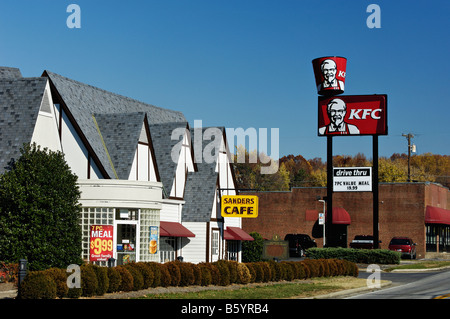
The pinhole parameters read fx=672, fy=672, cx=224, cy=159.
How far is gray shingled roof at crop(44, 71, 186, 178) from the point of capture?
3825cm

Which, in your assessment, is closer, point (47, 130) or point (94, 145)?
point (47, 130)

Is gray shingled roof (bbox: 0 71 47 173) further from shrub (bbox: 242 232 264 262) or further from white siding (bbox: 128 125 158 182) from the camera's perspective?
shrub (bbox: 242 232 264 262)

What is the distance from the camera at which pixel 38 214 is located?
2930 cm

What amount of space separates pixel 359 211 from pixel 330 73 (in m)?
28.5

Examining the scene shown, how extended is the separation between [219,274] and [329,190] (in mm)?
24943

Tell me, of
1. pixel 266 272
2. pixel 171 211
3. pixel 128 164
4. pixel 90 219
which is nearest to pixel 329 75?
pixel 171 211

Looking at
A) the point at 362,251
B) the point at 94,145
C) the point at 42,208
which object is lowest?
the point at 362,251

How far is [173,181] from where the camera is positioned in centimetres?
4362

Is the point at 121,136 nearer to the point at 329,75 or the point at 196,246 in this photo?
the point at 196,246

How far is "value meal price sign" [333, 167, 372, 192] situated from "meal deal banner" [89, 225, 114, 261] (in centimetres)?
2429

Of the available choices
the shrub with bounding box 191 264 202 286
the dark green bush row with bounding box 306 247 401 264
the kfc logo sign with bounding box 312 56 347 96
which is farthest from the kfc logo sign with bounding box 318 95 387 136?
the shrub with bounding box 191 264 202 286
